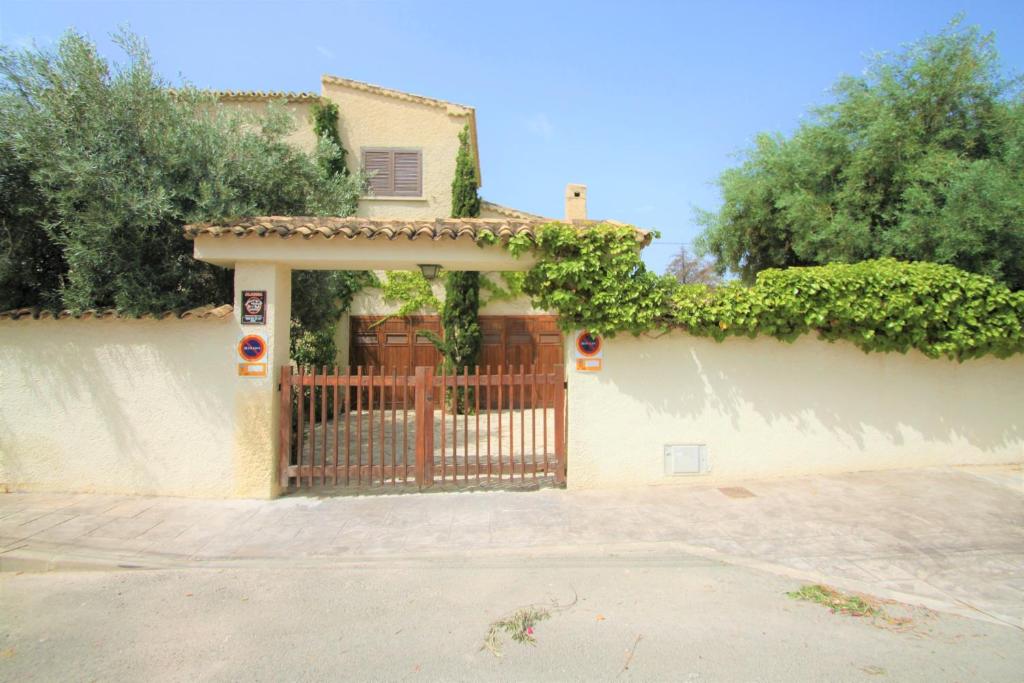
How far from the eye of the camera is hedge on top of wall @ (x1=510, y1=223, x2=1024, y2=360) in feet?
19.5

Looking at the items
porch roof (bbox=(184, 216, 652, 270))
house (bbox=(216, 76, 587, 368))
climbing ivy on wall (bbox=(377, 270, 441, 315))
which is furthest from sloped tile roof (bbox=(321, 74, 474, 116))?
porch roof (bbox=(184, 216, 652, 270))

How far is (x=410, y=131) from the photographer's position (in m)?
13.7

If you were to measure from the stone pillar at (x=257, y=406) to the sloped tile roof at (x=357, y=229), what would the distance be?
0.47m

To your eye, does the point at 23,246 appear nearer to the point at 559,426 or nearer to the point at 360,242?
the point at 360,242

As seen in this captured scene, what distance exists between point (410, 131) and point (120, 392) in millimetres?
10167

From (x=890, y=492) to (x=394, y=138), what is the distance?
1291cm

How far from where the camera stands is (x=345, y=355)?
13.2 m

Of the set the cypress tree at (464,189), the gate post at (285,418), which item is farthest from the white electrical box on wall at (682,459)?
the cypress tree at (464,189)

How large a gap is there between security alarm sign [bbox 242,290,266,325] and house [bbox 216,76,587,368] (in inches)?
296

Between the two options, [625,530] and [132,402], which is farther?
[132,402]

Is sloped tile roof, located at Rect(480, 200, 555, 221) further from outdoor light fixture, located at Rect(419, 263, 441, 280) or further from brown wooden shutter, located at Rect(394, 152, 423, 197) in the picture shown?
outdoor light fixture, located at Rect(419, 263, 441, 280)

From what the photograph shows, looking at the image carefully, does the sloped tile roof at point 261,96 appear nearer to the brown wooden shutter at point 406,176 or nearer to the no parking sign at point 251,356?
the brown wooden shutter at point 406,176

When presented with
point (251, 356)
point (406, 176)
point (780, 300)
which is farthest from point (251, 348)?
point (406, 176)

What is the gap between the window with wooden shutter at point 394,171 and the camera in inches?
532
